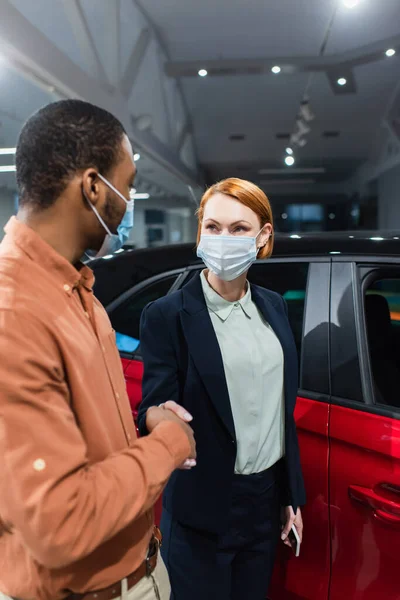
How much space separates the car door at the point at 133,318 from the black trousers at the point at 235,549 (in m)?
0.53

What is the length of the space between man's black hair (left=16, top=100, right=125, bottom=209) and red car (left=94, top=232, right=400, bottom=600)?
92 cm

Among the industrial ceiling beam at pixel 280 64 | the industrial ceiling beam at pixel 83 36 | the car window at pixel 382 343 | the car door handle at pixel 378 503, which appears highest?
the industrial ceiling beam at pixel 280 64

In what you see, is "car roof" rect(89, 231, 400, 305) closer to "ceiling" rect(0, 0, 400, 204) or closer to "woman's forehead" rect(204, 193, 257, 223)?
"woman's forehead" rect(204, 193, 257, 223)

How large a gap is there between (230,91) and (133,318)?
7376 millimetres

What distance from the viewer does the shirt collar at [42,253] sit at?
635 millimetres

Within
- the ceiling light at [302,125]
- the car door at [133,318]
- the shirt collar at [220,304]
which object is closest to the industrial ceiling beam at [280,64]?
the ceiling light at [302,125]

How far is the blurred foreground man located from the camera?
0.54m

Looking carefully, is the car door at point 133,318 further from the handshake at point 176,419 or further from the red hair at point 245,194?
the handshake at point 176,419

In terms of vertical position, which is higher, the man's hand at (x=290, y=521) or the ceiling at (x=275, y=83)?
the ceiling at (x=275, y=83)

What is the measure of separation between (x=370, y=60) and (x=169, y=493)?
7.35 meters

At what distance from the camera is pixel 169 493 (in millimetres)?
1205

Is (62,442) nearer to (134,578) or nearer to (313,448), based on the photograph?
(134,578)

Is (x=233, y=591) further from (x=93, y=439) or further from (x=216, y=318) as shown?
(x=93, y=439)

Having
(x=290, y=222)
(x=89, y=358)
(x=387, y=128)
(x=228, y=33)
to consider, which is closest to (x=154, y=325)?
(x=89, y=358)
